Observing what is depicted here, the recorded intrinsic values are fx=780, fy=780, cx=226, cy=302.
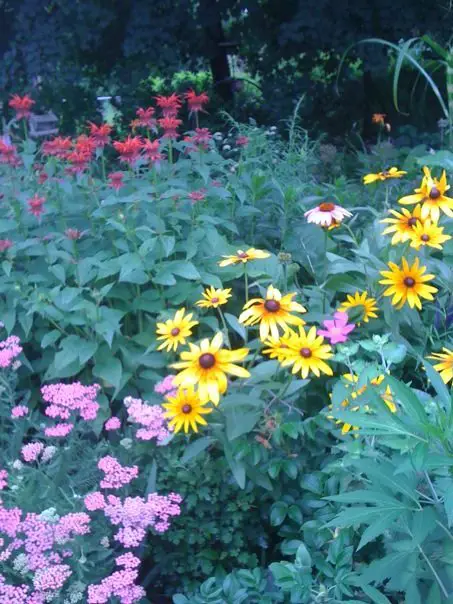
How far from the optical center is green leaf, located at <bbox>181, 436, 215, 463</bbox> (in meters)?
1.93

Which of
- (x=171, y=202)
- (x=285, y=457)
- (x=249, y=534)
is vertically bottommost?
(x=249, y=534)

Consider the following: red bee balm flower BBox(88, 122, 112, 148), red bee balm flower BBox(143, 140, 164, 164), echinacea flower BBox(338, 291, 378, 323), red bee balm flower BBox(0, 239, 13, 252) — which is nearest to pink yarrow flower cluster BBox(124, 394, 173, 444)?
echinacea flower BBox(338, 291, 378, 323)

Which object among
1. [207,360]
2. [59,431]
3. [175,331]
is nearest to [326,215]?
[175,331]

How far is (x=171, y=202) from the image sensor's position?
2.58 m

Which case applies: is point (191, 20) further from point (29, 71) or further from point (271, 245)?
point (271, 245)

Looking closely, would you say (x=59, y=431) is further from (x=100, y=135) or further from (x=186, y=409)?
(x=100, y=135)

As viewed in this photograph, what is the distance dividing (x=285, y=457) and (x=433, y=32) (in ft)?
13.1

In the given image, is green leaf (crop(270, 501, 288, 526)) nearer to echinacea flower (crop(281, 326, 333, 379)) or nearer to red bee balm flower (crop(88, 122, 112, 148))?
echinacea flower (crop(281, 326, 333, 379))

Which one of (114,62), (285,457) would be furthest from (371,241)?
(114,62)

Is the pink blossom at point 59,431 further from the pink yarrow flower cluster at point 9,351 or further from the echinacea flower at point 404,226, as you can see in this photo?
the echinacea flower at point 404,226

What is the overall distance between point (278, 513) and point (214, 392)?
0.45 m

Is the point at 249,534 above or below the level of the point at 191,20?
below

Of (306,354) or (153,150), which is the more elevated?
(153,150)

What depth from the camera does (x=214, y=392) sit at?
5.57 ft
